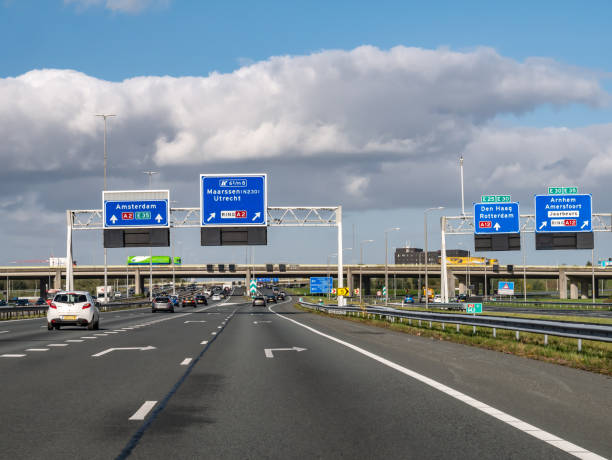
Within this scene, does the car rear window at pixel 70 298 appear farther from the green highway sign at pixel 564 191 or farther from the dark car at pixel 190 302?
the dark car at pixel 190 302

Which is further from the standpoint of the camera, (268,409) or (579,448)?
→ (268,409)

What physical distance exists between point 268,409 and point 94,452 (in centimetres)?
311

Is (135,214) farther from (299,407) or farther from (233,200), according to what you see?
(299,407)

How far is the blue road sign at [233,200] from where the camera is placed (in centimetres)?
5356

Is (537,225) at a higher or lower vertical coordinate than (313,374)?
higher

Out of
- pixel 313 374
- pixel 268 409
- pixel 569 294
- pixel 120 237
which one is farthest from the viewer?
pixel 569 294

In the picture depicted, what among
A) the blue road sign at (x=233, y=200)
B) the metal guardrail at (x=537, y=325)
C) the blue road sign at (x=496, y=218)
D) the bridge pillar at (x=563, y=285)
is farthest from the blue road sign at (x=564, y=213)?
the bridge pillar at (x=563, y=285)

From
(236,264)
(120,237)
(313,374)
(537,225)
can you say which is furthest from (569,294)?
(313,374)

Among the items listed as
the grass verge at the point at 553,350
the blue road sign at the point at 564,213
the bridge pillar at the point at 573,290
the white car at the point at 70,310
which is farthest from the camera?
the bridge pillar at the point at 573,290

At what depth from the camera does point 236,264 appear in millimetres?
148750

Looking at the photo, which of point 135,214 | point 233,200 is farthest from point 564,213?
point 135,214

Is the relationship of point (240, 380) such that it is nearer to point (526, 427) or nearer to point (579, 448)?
point (526, 427)

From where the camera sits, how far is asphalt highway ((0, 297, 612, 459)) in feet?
24.6

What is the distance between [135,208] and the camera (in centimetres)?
5494
